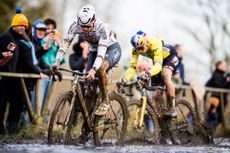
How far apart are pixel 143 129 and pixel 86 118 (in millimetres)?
1654

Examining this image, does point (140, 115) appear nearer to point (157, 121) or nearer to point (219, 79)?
point (157, 121)

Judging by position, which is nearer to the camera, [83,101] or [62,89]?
[83,101]

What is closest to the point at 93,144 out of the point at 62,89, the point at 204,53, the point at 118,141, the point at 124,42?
the point at 118,141

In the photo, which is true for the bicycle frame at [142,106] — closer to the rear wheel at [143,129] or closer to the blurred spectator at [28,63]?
the rear wheel at [143,129]

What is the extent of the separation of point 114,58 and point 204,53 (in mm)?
31897

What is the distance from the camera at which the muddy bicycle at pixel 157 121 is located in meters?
13.1

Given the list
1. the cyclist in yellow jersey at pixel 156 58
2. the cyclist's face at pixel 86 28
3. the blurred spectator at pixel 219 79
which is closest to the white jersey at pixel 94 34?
the cyclist's face at pixel 86 28

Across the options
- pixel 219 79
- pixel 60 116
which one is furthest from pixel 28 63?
pixel 219 79

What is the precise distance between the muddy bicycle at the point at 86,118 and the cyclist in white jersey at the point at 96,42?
0.23 meters

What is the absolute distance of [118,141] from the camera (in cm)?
1253

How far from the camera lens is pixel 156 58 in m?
13.3

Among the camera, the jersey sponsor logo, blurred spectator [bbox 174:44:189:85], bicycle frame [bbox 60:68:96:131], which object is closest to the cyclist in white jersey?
bicycle frame [bbox 60:68:96:131]

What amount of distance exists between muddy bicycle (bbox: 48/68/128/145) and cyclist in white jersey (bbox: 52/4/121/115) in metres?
0.23

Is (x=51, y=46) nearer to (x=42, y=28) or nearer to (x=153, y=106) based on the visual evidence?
(x=42, y=28)
